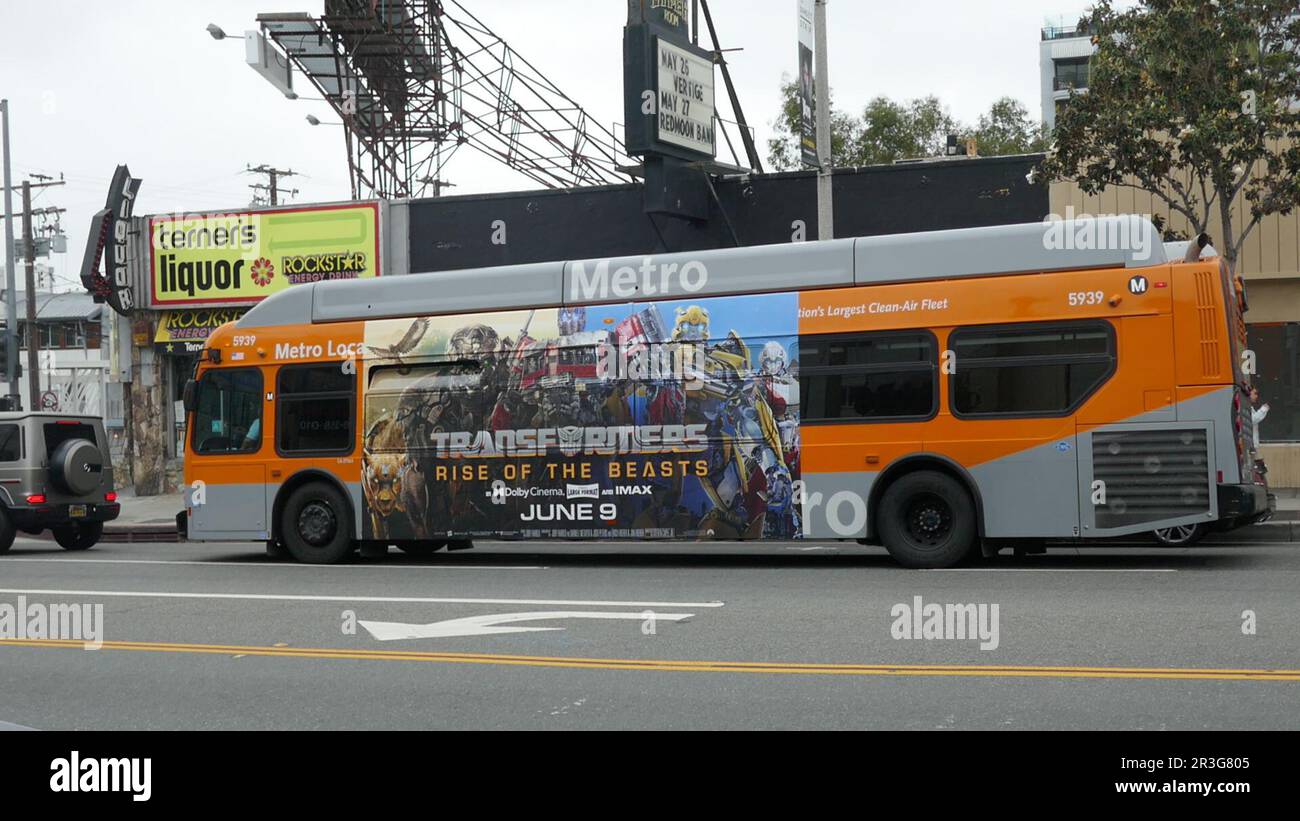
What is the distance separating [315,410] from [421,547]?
228cm

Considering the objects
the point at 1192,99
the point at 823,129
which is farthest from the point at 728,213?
the point at 1192,99

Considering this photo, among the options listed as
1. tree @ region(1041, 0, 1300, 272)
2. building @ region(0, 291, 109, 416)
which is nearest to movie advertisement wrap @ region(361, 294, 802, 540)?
tree @ region(1041, 0, 1300, 272)

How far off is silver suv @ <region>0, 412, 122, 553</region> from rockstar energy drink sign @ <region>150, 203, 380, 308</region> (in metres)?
6.92

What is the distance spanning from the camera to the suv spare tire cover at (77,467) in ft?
66.6

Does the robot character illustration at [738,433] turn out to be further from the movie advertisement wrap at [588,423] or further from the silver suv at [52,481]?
the silver suv at [52,481]

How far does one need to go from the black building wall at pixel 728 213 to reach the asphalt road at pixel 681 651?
9603 millimetres

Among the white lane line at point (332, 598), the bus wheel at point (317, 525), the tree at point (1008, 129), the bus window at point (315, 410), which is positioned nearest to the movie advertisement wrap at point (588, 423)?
the bus window at point (315, 410)

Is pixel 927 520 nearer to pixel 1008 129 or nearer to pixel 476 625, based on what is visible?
pixel 476 625

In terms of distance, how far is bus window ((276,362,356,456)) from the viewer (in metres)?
16.3

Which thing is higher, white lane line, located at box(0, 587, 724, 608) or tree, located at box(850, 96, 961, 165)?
tree, located at box(850, 96, 961, 165)

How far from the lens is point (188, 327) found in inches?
1144

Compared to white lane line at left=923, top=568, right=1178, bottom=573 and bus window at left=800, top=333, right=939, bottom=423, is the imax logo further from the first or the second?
white lane line at left=923, top=568, right=1178, bottom=573
